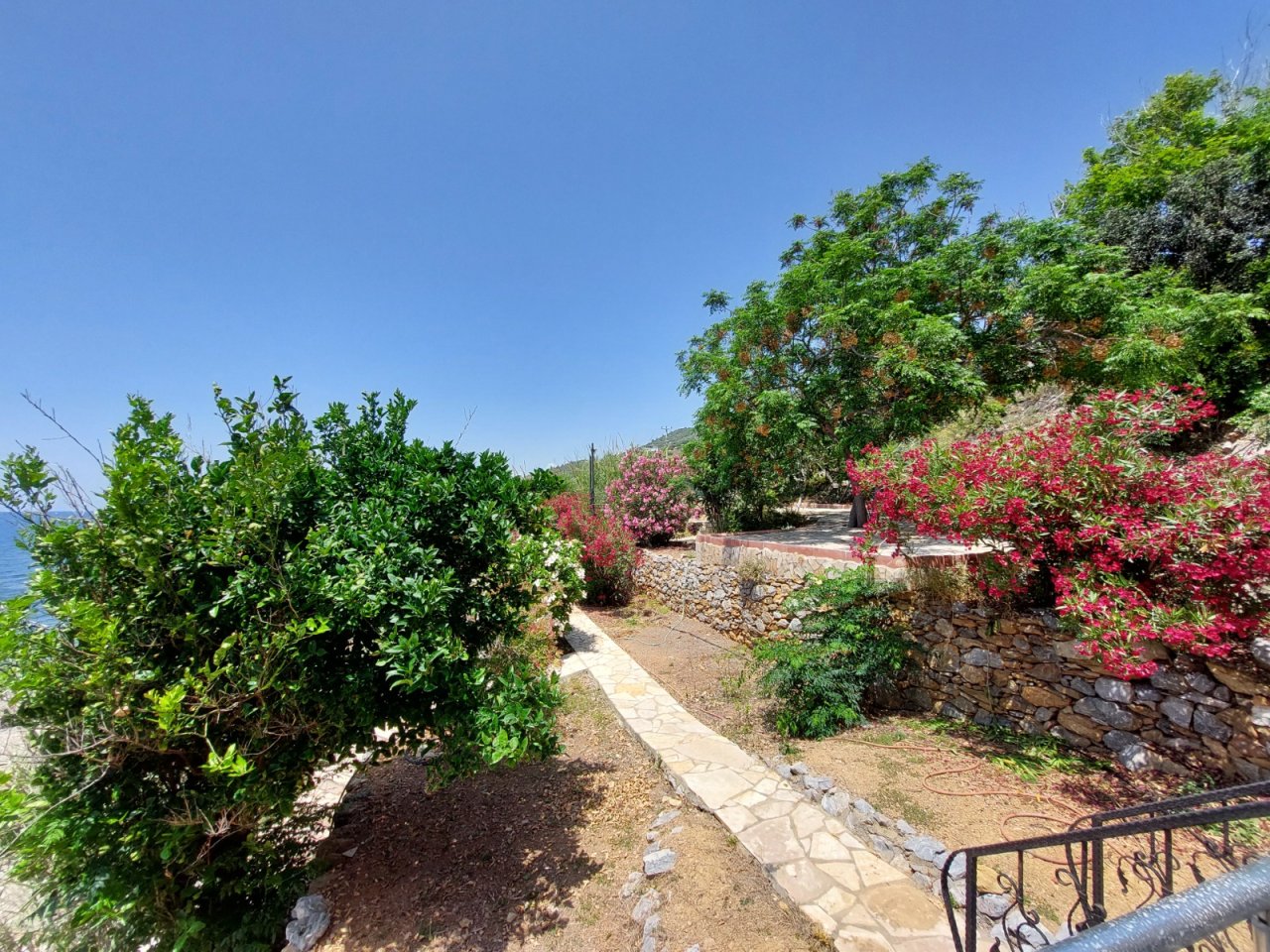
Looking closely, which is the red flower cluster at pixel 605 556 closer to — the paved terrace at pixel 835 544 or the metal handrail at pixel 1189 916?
the paved terrace at pixel 835 544

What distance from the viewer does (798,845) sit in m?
3.18

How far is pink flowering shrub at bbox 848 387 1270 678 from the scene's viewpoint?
321cm

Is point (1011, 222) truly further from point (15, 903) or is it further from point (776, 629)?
Result: point (15, 903)

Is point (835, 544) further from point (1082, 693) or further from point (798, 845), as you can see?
point (798, 845)

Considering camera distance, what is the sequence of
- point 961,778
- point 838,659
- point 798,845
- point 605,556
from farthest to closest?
point 605,556 < point 838,659 < point 961,778 < point 798,845

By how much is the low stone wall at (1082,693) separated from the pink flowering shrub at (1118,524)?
0.32 m

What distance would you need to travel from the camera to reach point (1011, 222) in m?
8.02

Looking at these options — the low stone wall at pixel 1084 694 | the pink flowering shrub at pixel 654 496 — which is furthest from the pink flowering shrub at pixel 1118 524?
the pink flowering shrub at pixel 654 496

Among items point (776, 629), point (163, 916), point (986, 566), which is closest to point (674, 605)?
point (776, 629)

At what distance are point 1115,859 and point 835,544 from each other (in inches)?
189

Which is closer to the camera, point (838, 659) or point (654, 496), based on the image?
point (838, 659)

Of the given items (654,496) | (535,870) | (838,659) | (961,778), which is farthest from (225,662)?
(654,496)

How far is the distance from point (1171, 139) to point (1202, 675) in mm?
14827

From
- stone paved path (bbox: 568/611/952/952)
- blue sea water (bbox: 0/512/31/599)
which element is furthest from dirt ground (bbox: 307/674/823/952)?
blue sea water (bbox: 0/512/31/599)
